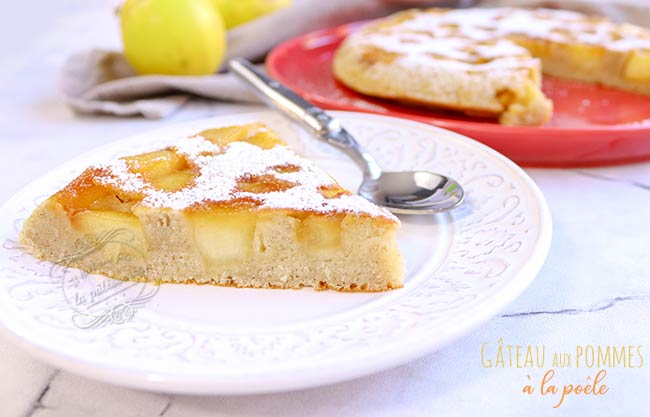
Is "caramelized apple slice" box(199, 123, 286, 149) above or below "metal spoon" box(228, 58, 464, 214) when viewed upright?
above

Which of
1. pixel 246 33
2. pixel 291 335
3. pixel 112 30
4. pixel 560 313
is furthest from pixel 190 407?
Result: pixel 112 30

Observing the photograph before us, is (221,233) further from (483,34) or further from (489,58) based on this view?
(483,34)

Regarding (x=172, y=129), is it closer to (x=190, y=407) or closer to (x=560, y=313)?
(x=190, y=407)

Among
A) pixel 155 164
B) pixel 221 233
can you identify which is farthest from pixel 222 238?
pixel 155 164

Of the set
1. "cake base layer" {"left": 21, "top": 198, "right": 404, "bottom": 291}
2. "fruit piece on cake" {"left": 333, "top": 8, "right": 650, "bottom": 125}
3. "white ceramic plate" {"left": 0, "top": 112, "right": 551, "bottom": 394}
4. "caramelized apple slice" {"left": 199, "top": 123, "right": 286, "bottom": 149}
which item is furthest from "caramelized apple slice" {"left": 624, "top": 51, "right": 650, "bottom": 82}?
"cake base layer" {"left": 21, "top": 198, "right": 404, "bottom": 291}

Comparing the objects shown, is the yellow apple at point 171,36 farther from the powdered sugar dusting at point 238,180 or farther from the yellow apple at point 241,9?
the powdered sugar dusting at point 238,180

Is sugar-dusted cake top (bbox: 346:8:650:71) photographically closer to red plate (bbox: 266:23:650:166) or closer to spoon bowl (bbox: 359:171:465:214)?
red plate (bbox: 266:23:650:166)
